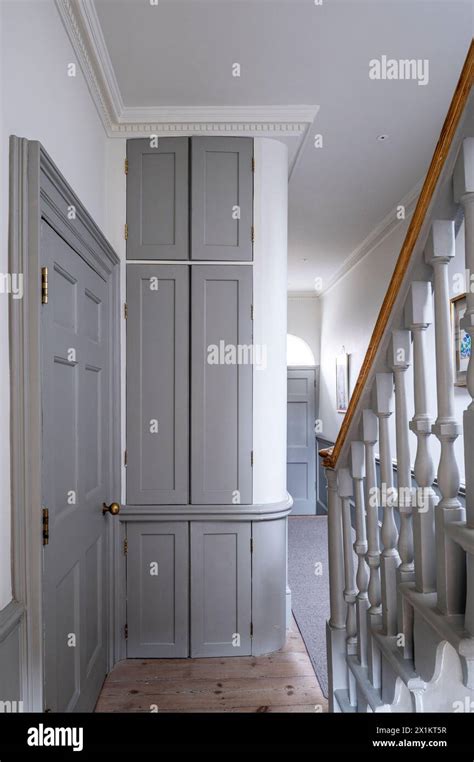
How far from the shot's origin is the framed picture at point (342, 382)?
5082mm

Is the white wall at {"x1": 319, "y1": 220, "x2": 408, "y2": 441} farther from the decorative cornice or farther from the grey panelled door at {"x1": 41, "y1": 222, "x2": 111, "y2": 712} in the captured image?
the grey panelled door at {"x1": 41, "y1": 222, "x2": 111, "y2": 712}

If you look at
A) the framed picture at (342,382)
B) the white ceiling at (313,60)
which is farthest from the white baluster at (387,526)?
the framed picture at (342,382)

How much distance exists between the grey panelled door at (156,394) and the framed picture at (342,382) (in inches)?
110

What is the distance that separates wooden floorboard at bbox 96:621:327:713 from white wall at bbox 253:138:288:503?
788mm

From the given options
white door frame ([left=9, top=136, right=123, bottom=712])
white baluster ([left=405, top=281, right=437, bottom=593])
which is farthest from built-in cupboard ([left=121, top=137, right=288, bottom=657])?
white baluster ([left=405, top=281, right=437, bottom=593])

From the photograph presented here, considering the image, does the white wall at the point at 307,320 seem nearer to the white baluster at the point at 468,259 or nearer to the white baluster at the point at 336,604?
the white baluster at the point at 336,604

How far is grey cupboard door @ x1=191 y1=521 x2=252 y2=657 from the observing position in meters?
2.58

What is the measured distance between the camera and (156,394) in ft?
8.51

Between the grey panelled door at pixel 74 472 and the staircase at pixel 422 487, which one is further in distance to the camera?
the grey panelled door at pixel 74 472

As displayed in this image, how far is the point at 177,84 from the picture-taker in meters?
2.28

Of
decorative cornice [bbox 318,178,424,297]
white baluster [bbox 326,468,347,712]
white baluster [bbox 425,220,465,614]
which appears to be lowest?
white baluster [bbox 326,468,347,712]

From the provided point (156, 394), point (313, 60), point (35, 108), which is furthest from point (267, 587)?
point (313, 60)

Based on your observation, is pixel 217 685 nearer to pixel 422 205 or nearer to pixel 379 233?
pixel 422 205

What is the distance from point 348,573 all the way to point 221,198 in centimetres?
184
